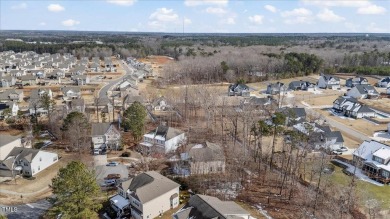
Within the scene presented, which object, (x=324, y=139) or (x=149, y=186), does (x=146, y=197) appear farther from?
(x=324, y=139)

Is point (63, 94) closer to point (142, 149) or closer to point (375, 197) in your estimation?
point (142, 149)

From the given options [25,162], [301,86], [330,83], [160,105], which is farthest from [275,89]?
[25,162]

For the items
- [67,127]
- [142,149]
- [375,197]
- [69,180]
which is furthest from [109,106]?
[375,197]

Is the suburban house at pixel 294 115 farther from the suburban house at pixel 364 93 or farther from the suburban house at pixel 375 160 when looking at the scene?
the suburban house at pixel 364 93

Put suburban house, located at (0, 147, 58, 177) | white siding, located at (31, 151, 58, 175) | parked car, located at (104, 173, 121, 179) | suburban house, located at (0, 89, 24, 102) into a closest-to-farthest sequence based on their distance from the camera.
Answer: parked car, located at (104, 173, 121, 179), suburban house, located at (0, 147, 58, 177), white siding, located at (31, 151, 58, 175), suburban house, located at (0, 89, 24, 102)

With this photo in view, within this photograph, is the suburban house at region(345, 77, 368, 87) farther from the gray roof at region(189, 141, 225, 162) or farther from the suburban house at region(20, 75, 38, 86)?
the suburban house at region(20, 75, 38, 86)

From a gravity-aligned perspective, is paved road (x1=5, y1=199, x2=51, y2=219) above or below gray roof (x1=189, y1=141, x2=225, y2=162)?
below

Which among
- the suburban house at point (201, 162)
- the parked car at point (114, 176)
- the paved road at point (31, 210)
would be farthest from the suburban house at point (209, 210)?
the paved road at point (31, 210)

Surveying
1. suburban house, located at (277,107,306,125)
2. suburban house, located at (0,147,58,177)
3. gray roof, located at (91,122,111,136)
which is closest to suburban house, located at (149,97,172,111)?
gray roof, located at (91,122,111,136)
